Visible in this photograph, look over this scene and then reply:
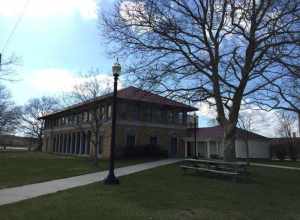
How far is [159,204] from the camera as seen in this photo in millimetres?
9188

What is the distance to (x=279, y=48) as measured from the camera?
16.8 m

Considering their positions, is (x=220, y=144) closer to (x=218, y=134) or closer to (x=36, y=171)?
(x=218, y=134)

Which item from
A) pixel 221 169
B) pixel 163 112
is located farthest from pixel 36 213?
pixel 163 112

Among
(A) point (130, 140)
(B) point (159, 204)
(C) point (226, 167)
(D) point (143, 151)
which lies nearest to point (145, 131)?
(A) point (130, 140)

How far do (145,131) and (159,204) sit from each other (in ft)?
97.5

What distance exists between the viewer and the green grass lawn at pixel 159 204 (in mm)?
7863

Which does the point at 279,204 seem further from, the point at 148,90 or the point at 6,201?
the point at 148,90

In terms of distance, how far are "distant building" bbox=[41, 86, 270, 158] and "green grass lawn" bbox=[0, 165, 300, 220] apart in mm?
19551

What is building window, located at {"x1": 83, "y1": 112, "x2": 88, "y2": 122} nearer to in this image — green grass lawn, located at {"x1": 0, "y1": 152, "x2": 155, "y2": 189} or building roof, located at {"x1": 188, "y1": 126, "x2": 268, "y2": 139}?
building roof, located at {"x1": 188, "y1": 126, "x2": 268, "y2": 139}

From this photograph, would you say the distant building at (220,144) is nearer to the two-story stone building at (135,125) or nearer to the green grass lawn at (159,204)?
the two-story stone building at (135,125)

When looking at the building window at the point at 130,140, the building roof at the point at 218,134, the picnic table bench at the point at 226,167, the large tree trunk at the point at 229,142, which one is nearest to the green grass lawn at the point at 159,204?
the picnic table bench at the point at 226,167

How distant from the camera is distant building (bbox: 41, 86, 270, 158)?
122 feet

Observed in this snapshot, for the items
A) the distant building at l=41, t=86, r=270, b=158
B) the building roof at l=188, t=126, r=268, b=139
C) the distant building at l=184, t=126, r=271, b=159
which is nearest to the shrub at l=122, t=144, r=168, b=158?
the distant building at l=41, t=86, r=270, b=158

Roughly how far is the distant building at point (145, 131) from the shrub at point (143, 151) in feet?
3.17
